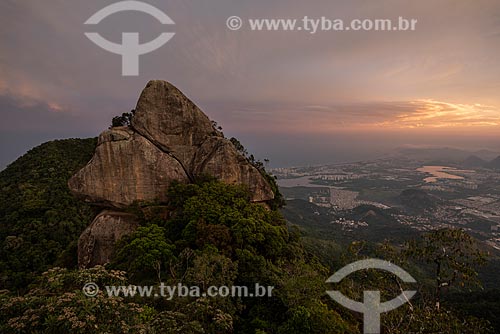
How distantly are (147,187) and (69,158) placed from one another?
26.8 metres

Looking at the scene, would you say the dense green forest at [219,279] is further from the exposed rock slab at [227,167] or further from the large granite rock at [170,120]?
the large granite rock at [170,120]

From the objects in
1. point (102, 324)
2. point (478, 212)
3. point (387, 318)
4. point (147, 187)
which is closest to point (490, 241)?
point (478, 212)

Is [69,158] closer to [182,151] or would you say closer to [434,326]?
[182,151]

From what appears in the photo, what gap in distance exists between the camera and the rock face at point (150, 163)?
57.5 ft

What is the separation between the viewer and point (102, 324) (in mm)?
5195

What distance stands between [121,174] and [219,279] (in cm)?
1134

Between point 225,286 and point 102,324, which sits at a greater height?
point 102,324

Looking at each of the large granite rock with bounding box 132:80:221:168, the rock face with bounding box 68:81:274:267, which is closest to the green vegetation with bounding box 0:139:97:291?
the rock face with bounding box 68:81:274:267

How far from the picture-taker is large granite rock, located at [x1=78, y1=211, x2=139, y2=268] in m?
17.1

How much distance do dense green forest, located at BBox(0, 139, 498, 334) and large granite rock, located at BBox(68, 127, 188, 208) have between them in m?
1.07

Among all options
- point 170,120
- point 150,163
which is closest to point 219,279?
point 150,163

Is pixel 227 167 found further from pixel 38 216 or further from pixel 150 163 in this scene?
pixel 38 216

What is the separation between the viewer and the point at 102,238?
17234 millimetres

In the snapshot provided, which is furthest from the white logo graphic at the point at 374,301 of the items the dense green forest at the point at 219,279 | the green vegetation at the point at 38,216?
the green vegetation at the point at 38,216
